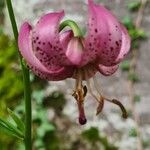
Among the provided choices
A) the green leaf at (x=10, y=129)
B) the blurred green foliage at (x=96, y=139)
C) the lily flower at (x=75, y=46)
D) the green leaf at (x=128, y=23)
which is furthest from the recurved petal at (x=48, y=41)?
the green leaf at (x=128, y=23)

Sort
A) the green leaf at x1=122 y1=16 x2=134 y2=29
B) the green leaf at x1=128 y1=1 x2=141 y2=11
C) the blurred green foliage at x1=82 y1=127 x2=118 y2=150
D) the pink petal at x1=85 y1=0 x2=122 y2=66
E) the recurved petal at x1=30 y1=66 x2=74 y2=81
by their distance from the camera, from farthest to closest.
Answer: the green leaf at x1=128 y1=1 x2=141 y2=11 < the green leaf at x1=122 y1=16 x2=134 y2=29 < the blurred green foliage at x1=82 y1=127 x2=118 y2=150 < the recurved petal at x1=30 y1=66 x2=74 y2=81 < the pink petal at x1=85 y1=0 x2=122 y2=66

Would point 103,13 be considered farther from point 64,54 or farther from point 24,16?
point 24,16

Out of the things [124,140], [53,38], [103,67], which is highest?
[53,38]

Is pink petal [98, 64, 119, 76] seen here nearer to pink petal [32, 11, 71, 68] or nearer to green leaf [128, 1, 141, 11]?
pink petal [32, 11, 71, 68]

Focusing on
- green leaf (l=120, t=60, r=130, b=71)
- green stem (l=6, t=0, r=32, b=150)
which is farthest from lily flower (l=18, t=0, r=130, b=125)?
green leaf (l=120, t=60, r=130, b=71)

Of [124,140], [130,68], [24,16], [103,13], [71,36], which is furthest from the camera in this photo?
[24,16]

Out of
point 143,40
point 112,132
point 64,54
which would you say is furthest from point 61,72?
point 143,40

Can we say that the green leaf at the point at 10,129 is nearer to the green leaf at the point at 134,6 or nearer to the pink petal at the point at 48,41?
the pink petal at the point at 48,41
